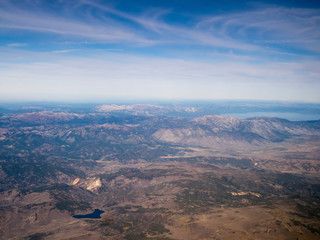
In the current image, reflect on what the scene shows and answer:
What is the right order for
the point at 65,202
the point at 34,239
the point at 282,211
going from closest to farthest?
the point at 34,239, the point at 282,211, the point at 65,202

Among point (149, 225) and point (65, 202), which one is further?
point (65, 202)

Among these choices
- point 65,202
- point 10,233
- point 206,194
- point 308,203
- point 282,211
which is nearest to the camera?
point 10,233

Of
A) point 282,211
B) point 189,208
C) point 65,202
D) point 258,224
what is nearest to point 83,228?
point 65,202

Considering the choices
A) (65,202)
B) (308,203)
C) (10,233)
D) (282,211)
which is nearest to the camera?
(10,233)

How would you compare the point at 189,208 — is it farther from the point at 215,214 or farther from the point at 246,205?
the point at 246,205

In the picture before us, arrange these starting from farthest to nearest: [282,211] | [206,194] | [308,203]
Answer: [206,194] < [308,203] < [282,211]

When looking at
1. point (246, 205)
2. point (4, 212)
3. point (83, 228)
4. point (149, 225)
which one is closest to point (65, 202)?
point (4, 212)

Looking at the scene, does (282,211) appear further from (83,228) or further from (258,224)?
(83,228)

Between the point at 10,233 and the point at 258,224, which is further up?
the point at 258,224

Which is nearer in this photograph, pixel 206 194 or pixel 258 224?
pixel 258 224
